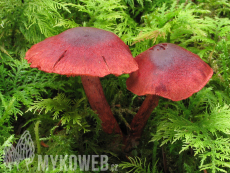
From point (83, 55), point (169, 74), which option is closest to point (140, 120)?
point (169, 74)

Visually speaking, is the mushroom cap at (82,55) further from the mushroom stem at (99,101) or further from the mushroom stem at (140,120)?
the mushroom stem at (140,120)

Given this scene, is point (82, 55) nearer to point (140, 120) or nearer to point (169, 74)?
point (169, 74)

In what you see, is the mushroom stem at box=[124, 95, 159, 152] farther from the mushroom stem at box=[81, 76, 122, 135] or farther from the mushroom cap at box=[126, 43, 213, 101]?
the mushroom cap at box=[126, 43, 213, 101]

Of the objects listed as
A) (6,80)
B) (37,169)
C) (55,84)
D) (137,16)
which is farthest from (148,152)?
(137,16)

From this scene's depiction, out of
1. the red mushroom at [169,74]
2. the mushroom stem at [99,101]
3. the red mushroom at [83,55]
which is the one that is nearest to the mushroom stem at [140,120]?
the mushroom stem at [99,101]

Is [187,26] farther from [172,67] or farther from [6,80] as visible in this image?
[6,80]

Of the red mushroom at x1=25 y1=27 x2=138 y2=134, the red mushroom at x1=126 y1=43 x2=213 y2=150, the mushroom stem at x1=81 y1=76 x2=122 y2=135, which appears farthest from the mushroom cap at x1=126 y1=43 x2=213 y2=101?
the mushroom stem at x1=81 y1=76 x2=122 y2=135
